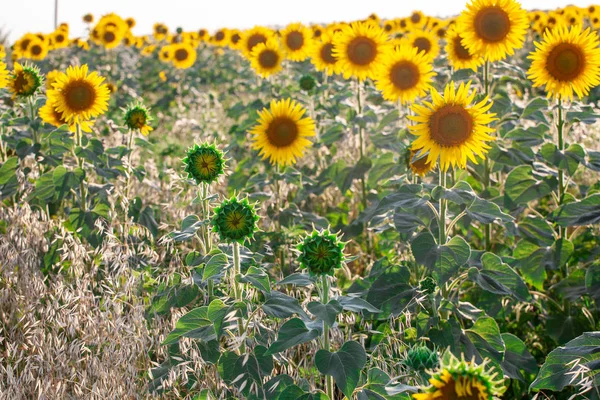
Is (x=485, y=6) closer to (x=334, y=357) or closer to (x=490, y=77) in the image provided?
(x=490, y=77)

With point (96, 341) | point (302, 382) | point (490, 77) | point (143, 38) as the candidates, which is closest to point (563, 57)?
point (490, 77)

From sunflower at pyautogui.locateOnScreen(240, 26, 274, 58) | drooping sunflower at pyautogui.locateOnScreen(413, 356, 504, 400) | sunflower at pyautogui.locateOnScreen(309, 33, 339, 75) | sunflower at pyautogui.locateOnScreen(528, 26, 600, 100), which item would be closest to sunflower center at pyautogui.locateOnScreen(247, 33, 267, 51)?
sunflower at pyautogui.locateOnScreen(240, 26, 274, 58)

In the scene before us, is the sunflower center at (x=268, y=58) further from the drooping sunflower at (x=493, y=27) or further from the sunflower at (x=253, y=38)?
the drooping sunflower at (x=493, y=27)

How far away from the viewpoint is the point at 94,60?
38.2ft

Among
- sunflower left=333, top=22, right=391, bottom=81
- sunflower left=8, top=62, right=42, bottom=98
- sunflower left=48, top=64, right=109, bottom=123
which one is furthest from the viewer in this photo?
sunflower left=333, top=22, right=391, bottom=81

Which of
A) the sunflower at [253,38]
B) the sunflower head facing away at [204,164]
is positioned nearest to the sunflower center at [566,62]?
the sunflower head facing away at [204,164]

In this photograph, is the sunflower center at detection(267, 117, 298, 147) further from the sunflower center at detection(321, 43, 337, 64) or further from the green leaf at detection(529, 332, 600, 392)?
the green leaf at detection(529, 332, 600, 392)

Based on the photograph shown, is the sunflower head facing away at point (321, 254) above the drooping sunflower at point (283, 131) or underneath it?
underneath

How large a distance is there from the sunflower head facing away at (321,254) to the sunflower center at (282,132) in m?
1.88

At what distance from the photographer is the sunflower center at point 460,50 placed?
172 inches

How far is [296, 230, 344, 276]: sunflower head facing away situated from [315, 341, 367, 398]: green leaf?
25 centimetres

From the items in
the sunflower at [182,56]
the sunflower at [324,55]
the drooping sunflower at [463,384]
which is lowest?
the drooping sunflower at [463,384]

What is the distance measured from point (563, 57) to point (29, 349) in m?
2.90

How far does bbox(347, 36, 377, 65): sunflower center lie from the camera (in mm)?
4863
